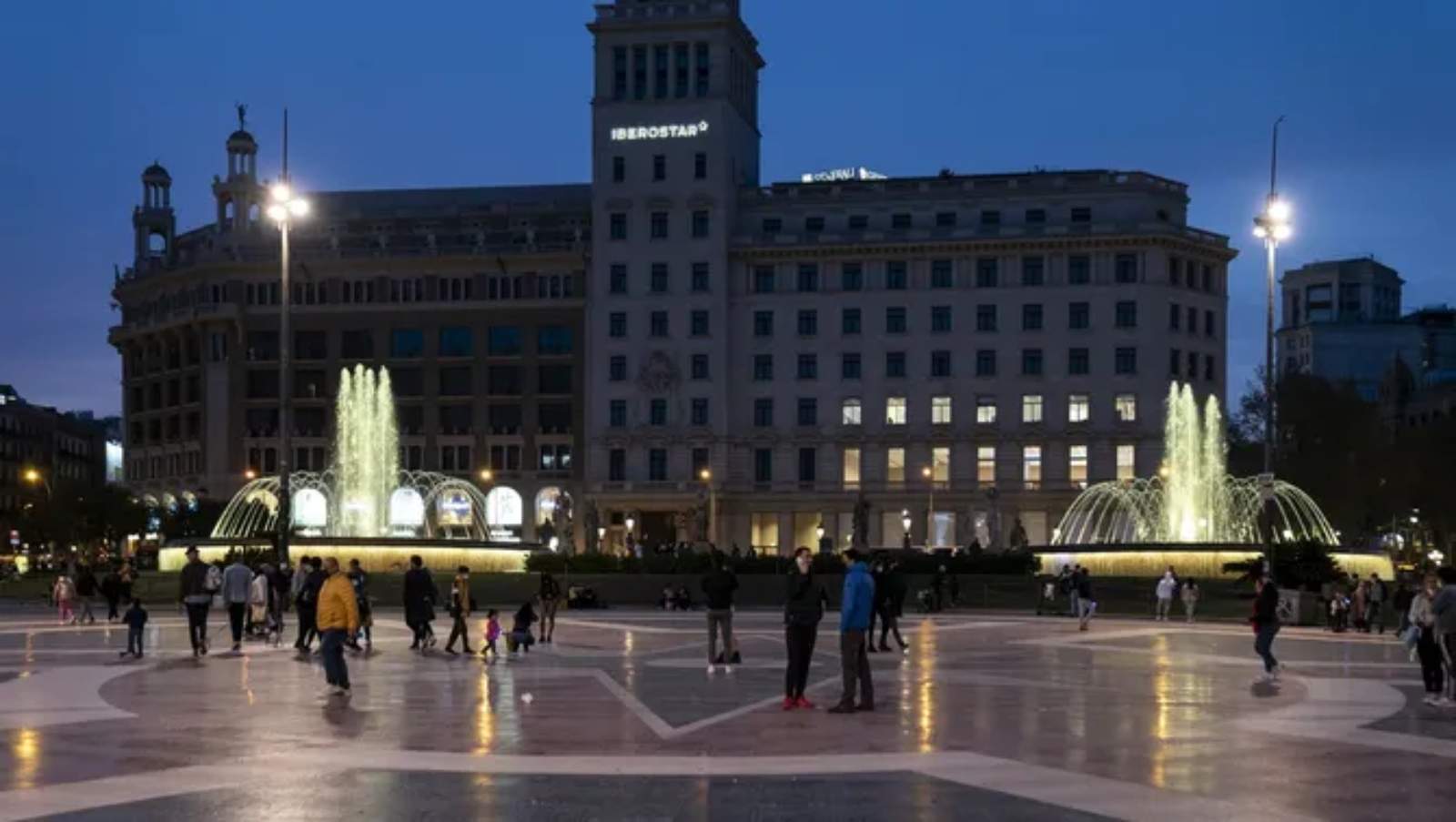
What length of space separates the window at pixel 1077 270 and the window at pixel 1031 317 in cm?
263

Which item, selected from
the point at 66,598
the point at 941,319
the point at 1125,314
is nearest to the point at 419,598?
the point at 66,598

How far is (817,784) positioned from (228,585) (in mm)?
20031

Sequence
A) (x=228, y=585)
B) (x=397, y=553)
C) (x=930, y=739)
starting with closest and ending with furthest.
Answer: (x=930, y=739), (x=228, y=585), (x=397, y=553)

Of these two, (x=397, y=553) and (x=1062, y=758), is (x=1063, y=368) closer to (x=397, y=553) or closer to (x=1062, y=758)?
(x=397, y=553)

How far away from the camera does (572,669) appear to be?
29812mm

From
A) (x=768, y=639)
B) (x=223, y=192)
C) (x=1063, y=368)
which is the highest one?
(x=223, y=192)

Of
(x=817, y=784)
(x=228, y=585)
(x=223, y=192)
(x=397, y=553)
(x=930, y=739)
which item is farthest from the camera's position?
(x=223, y=192)

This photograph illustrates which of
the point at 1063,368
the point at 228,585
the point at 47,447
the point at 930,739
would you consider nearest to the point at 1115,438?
the point at 1063,368

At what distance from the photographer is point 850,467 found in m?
118

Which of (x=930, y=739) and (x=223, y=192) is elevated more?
(x=223, y=192)

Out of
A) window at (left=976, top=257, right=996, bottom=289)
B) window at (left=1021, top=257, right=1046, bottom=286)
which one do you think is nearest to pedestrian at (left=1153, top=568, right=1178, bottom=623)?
window at (left=1021, top=257, right=1046, bottom=286)

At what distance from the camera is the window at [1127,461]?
11344 cm

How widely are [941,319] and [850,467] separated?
1125 centimetres

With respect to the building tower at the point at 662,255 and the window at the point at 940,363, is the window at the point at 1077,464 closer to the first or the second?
the window at the point at 940,363
